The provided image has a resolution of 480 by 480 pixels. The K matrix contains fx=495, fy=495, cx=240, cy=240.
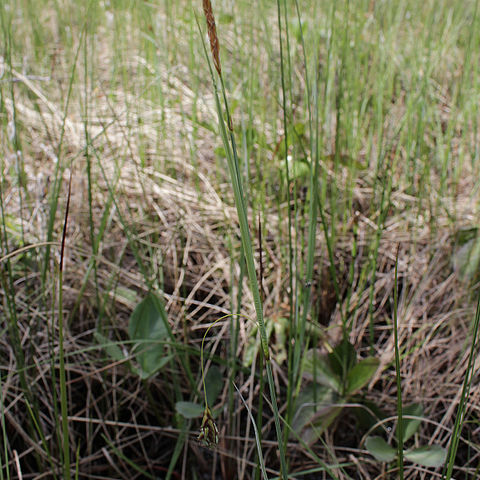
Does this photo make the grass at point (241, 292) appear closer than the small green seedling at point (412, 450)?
No

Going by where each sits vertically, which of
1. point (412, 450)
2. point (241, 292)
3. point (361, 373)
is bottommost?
point (412, 450)

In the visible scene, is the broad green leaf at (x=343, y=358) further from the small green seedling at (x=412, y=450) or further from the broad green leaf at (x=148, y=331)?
the broad green leaf at (x=148, y=331)

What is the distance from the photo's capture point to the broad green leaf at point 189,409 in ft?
3.05

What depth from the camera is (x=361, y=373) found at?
0.96 metres

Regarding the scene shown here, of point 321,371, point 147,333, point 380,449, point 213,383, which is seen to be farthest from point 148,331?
point 380,449

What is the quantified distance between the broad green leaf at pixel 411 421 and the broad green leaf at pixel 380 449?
0.19 feet

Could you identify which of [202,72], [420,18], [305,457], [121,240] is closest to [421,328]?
[305,457]

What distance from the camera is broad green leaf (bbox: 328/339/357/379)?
0.97 m

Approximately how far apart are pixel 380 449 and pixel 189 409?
1.17ft

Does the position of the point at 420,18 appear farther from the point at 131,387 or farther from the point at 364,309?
the point at 131,387

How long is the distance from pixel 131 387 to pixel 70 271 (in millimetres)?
330

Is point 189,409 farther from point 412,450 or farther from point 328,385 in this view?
point 412,450

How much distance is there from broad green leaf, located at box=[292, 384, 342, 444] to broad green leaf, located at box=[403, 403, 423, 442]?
129 mm

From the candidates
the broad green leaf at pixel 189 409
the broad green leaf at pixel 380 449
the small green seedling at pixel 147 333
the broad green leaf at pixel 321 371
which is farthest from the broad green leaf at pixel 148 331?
the broad green leaf at pixel 380 449
